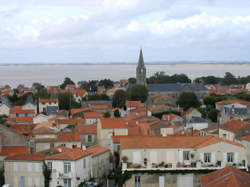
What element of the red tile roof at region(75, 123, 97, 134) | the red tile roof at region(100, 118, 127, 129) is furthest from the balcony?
the red tile roof at region(75, 123, 97, 134)

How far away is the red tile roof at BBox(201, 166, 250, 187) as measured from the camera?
60.2 ft

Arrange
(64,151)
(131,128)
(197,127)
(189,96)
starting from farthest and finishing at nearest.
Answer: (189,96) < (197,127) < (131,128) < (64,151)

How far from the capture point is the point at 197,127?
4966cm

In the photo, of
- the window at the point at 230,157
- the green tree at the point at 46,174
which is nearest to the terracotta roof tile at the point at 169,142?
the window at the point at 230,157

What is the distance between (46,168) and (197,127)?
27.8 meters

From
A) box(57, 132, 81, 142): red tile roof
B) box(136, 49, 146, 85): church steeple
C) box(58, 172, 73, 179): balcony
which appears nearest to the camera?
box(58, 172, 73, 179): balcony

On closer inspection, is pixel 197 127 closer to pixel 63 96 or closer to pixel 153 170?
pixel 153 170

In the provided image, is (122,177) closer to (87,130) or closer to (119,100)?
(87,130)

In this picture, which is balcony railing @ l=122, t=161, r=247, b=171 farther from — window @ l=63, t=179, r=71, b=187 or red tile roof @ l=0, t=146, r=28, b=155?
red tile roof @ l=0, t=146, r=28, b=155

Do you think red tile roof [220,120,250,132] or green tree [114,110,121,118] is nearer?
red tile roof [220,120,250,132]

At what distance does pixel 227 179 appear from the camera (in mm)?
18906

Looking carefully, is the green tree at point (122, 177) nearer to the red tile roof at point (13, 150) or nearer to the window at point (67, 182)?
the window at point (67, 182)

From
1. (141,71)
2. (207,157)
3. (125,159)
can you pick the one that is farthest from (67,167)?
(141,71)

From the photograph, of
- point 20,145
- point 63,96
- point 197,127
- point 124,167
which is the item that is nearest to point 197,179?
point 124,167
